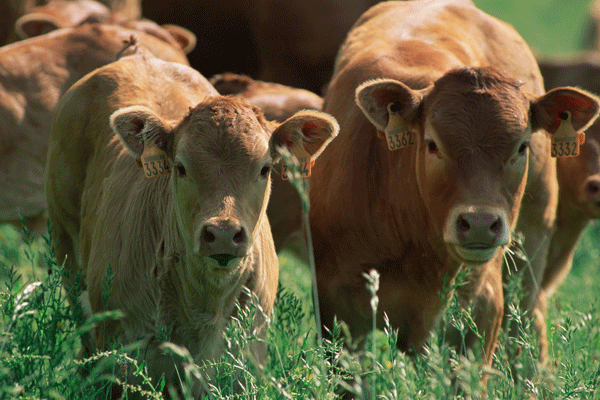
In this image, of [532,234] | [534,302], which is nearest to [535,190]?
[532,234]

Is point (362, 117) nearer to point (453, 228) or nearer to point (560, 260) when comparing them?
point (453, 228)

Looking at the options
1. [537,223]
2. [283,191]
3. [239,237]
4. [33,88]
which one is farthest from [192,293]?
[33,88]

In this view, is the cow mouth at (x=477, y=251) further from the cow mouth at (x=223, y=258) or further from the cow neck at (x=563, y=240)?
the cow neck at (x=563, y=240)

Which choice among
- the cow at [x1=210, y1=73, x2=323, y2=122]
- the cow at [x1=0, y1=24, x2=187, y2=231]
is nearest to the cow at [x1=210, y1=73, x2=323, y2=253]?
the cow at [x1=210, y1=73, x2=323, y2=122]

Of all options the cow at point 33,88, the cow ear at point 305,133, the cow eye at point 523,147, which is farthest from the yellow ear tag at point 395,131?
the cow at point 33,88

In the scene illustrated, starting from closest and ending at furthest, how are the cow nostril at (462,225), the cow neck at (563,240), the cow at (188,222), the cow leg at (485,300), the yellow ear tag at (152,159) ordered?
1. the cow at (188,222)
2. the cow nostril at (462,225)
3. the yellow ear tag at (152,159)
4. the cow leg at (485,300)
5. the cow neck at (563,240)

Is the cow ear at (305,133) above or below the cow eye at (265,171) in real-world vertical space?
above

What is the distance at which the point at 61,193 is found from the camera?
500cm

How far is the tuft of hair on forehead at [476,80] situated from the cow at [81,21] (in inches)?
117

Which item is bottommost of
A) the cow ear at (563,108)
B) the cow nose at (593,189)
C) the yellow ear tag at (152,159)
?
the cow nose at (593,189)

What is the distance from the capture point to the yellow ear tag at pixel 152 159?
12.7 ft

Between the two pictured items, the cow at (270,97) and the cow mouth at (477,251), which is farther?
the cow at (270,97)

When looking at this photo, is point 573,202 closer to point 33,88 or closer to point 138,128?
point 138,128

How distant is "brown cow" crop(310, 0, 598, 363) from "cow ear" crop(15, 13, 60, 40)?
10.9 ft
